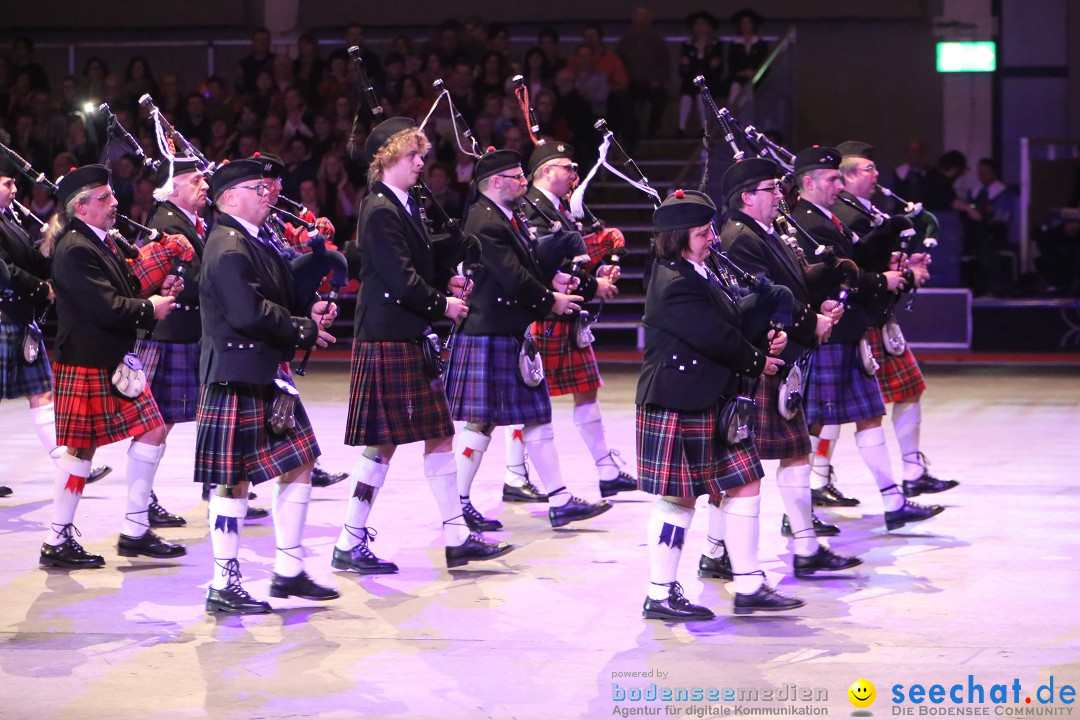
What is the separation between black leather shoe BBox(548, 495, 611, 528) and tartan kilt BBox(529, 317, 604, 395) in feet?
2.05

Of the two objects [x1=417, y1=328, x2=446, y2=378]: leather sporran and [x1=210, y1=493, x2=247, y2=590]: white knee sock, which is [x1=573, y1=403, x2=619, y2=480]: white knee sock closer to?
[x1=417, y1=328, x2=446, y2=378]: leather sporran

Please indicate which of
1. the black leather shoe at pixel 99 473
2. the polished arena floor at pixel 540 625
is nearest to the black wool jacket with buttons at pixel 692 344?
the polished arena floor at pixel 540 625

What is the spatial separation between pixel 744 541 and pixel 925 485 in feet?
6.44

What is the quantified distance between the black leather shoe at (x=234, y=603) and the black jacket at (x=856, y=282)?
8.27 ft

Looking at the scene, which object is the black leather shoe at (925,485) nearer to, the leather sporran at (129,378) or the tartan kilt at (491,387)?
the tartan kilt at (491,387)

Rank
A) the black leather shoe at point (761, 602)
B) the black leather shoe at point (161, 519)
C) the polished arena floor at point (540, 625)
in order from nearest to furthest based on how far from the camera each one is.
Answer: the polished arena floor at point (540, 625) < the black leather shoe at point (761, 602) < the black leather shoe at point (161, 519)

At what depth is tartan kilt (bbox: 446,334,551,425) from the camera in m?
6.11

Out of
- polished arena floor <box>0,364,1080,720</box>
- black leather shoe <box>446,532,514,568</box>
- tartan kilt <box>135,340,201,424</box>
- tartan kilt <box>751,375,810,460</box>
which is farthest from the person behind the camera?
tartan kilt <box>135,340,201,424</box>

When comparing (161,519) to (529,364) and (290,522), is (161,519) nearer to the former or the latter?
(290,522)

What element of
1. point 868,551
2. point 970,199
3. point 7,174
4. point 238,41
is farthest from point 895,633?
point 238,41

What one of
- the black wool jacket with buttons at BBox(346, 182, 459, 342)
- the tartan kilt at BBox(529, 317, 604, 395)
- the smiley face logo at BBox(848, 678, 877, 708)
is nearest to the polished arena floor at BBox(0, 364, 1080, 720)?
the smiley face logo at BBox(848, 678, 877, 708)

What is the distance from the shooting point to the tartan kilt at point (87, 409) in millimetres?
5629

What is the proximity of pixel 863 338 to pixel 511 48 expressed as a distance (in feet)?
30.6

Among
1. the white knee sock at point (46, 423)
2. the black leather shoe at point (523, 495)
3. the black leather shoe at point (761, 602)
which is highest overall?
the white knee sock at point (46, 423)
